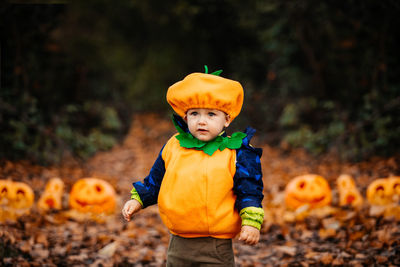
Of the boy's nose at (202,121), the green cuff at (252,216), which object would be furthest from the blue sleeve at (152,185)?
the green cuff at (252,216)

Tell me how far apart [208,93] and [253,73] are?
9.71 meters

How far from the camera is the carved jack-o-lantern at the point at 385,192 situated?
14.5 ft

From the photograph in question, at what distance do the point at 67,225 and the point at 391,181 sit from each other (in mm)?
3735

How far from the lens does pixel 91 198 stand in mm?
4738

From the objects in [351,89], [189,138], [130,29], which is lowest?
[189,138]

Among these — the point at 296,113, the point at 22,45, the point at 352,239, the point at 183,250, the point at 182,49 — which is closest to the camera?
the point at 183,250

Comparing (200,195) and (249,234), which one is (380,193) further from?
(200,195)

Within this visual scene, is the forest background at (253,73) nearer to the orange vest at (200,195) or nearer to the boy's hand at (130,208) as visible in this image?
the boy's hand at (130,208)

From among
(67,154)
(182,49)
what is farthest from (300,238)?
(182,49)

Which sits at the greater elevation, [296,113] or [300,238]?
[296,113]

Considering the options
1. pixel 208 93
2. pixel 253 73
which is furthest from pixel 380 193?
pixel 253 73

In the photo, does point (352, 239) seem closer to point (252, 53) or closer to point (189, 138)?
point (189, 138)

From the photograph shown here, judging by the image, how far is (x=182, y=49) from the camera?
15258 mm

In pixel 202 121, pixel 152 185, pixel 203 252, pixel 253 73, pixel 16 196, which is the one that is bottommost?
pixel 203 252
